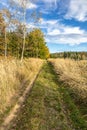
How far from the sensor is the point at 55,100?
8602 mm

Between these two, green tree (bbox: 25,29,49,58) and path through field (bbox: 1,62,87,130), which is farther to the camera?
green tree (bbox: 25,29,49,58)

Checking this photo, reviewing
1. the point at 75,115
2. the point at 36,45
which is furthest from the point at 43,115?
the point at 36,45

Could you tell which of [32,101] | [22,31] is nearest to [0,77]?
[32,101]

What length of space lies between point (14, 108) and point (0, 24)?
17735 mm

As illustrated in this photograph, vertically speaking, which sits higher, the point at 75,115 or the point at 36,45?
the point at 36,45

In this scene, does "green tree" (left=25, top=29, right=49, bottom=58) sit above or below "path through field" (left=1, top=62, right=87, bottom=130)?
above

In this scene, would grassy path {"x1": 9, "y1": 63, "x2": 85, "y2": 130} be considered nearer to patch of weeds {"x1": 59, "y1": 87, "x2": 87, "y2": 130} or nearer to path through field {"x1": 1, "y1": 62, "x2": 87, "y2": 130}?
path through field {"x1": 1, "y1": 62, "x2": 87, "y2": 130}

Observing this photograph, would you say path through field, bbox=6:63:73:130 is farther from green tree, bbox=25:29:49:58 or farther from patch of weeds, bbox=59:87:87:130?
green tree, bbox=25:29:49:58

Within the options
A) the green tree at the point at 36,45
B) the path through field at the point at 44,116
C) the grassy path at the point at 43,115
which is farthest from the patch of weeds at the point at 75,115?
the green tree at the point at 36,45

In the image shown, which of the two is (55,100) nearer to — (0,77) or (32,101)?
(32,101)

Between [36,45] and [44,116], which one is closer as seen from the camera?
[44,116]

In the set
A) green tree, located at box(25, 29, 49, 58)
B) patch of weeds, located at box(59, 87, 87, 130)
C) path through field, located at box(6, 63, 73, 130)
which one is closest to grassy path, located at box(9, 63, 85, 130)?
path through field, located at box(6, 63, 73, 130)

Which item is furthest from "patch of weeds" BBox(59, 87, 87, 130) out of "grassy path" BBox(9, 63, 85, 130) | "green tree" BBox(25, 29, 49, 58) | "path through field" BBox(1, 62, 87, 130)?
"green tree" BBox(25, 29, 49, 58)

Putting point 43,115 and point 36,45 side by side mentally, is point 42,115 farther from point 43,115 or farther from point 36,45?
point 36,45
